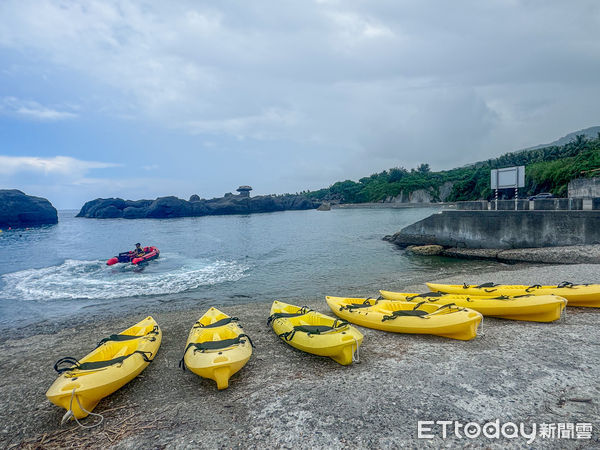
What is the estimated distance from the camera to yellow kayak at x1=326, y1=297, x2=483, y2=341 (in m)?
6.57

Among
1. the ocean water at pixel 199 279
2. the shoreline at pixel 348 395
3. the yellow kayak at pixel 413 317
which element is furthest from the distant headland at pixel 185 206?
the yellow kayak at pixel 413 317

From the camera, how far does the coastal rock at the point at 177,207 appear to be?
110188 millimetres

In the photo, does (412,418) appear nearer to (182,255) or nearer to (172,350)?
(172,350)

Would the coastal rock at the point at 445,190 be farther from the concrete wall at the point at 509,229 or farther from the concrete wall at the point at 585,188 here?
the concrete wall at the point at 509,229

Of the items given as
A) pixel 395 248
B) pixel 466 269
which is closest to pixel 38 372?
pixel 466 269

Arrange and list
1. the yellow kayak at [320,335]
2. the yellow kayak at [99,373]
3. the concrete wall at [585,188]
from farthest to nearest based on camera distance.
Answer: the concrete wall at [585,188]
the yellow kayak at [320,335]
the yellow kayak at [99,373]

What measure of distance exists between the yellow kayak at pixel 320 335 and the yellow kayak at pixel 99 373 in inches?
111

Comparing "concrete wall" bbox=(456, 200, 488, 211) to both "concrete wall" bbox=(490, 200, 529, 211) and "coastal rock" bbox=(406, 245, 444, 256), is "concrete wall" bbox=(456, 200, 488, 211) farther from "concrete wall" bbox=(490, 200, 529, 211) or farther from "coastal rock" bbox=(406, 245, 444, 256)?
"coastal rock" bbox=(406, 245, 444, 256)

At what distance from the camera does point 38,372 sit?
22.2 feet

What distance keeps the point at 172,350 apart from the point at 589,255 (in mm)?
18440

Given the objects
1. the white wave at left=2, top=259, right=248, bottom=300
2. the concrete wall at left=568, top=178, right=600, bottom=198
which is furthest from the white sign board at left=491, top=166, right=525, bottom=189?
the white wave at left=2, top=259, right=248, bottom=300

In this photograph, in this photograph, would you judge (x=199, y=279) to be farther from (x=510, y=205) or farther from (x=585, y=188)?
(x=585, y=188)

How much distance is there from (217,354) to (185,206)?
379 feet

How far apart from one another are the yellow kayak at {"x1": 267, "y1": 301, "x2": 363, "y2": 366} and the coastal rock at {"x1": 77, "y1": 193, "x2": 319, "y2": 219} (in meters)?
112
